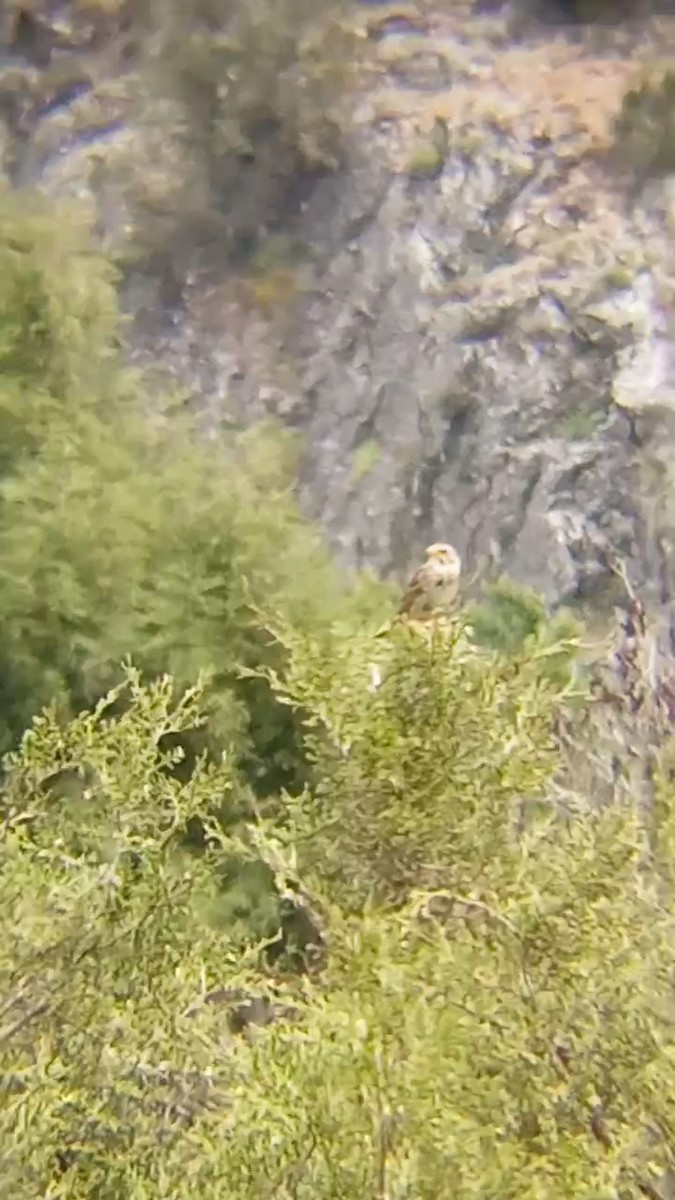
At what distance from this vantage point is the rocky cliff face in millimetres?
6762

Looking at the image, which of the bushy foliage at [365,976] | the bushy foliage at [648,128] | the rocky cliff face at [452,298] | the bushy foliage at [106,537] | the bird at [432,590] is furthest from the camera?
the bushy foliage at [648,128]

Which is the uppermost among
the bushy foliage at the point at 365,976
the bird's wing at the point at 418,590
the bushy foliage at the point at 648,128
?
the bushy foliage at the point at 365,976

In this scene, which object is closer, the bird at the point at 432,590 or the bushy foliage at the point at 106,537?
the bird at the point at 432,590

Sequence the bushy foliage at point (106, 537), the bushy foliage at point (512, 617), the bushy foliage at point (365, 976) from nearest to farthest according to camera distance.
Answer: the bushy foliage at point (365, 976) → the bushy foliage at point (106, 537) → the bushy foliage at point (512, 617)

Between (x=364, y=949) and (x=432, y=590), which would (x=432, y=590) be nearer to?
(x=432, y=590)

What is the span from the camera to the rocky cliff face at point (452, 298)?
676 centimetres

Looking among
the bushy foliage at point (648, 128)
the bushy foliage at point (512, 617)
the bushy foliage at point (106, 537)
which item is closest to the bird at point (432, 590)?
the bushy foliage at point (106, 537)

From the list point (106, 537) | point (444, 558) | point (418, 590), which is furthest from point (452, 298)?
point (418, 590)

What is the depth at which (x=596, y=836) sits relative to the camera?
8.63 ft

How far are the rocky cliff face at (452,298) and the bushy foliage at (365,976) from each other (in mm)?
3367

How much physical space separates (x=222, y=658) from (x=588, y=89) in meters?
5.74

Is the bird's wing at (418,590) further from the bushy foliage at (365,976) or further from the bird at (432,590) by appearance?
the bushy foliage at (365,976)

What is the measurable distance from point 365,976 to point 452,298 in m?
5.98

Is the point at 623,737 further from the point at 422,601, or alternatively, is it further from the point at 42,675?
the point at 42,675
